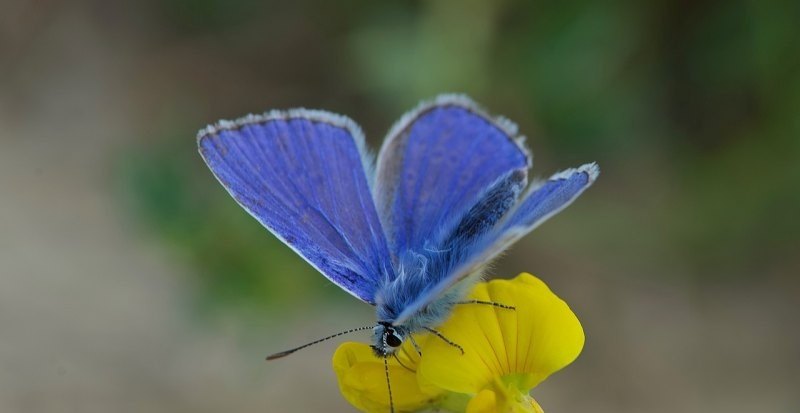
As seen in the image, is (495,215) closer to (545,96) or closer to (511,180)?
(511,180)

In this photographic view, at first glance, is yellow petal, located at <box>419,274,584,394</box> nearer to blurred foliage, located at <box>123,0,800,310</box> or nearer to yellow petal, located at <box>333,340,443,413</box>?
yellow petal, located at <box>333,340,443,413</box>

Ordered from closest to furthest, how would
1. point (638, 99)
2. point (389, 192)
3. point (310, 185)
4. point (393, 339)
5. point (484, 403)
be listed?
point (484, 403), point (393, 339), point (310, 185), point (389, 192), point (638, 99)

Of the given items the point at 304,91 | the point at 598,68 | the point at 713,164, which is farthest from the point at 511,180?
the point at 304,91

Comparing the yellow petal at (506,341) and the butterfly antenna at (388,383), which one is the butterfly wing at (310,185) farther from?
the yellow petal at (506,341)

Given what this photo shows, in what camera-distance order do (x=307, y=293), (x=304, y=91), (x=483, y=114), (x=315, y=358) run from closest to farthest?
(x=483, y=114) → (x=307, y=293) → (x=315, y=358) → (x=304, y=91)

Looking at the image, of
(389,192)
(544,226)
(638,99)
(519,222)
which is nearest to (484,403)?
(519,222)

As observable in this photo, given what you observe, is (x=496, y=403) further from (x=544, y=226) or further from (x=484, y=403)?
(x=544, y=226)

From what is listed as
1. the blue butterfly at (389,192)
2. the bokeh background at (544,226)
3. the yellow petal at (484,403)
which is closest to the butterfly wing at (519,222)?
the blue butterfly at (389,192)

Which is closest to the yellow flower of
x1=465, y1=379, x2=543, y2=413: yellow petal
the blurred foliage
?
x1=465, y1=379, x2=543, y2=413: yellow petal
